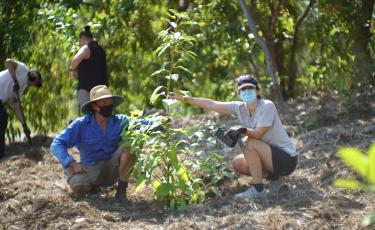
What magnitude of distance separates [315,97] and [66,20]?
10.4 ft

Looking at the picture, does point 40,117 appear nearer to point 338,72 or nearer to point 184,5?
point 184,5

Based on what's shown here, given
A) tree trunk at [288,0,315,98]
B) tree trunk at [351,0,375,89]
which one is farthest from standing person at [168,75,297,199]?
tree trunk at [288,0,315,98]

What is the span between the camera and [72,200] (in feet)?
17.2

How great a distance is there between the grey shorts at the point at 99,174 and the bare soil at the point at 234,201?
0.43 feet

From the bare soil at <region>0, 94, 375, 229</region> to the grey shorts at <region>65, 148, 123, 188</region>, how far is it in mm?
130

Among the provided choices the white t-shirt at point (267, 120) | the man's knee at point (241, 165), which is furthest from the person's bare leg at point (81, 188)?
the white t-shirt at point (267, 120)

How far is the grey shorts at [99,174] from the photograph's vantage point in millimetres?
5293

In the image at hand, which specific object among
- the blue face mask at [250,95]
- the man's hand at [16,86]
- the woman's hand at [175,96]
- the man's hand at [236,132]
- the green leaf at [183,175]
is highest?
the man's hand at [16,86]

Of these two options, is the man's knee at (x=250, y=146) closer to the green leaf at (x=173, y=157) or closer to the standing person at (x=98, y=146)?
the green leaf at (x=173, y=157)

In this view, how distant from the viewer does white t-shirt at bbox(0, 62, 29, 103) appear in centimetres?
735

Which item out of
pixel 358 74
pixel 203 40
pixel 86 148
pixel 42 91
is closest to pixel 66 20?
pixel 42 91

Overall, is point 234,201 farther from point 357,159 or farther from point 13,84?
point 13,84

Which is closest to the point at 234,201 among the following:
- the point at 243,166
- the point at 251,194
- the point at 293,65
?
the point at 251,194

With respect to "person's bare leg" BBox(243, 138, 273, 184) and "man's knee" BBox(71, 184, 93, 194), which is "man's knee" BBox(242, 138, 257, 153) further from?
"man's knee" BBox(71, 184, 93, 194)
